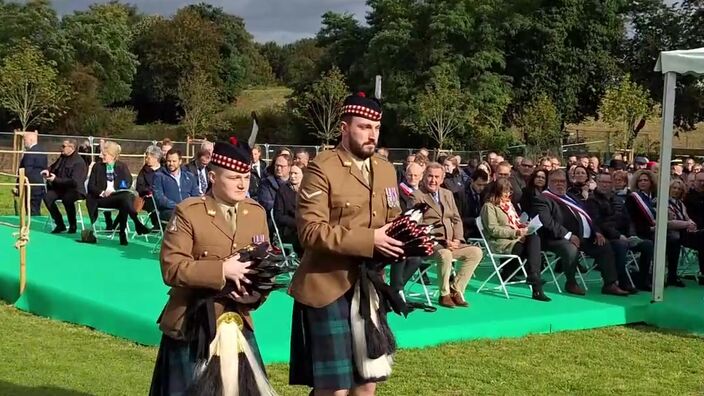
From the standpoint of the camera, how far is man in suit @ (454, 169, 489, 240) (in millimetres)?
10318

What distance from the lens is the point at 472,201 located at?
10852 millimetres

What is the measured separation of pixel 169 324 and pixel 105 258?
6.97 meters

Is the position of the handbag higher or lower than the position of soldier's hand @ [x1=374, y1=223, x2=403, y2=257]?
lower

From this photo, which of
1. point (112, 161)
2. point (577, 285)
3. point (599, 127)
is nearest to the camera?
point (577, 285)

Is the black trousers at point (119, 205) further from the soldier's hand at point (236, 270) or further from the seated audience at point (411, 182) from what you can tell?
the soldier's hand at point (236, 270)

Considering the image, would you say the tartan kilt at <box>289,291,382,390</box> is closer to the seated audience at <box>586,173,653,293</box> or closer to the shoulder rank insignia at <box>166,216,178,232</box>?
the shoulder rank insignia at <box>166,216,178,232</box>

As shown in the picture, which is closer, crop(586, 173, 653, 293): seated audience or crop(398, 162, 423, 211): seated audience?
crop(398, 162, 423, 211): seated audience

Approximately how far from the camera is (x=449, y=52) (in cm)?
4244

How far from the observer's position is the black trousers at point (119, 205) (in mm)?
11734

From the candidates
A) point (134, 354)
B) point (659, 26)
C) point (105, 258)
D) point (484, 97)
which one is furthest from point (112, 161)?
point (659, 26)

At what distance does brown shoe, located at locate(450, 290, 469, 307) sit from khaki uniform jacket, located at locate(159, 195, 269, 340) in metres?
4.66

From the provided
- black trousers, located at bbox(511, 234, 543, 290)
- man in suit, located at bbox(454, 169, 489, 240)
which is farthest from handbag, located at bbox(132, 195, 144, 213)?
black trousers, located at bbox(511, 234, 543, 290)

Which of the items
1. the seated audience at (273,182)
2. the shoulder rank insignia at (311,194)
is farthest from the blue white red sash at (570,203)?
the shoulder rank insignia at (311,194)

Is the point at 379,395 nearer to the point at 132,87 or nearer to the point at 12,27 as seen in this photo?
the point at 12,27
